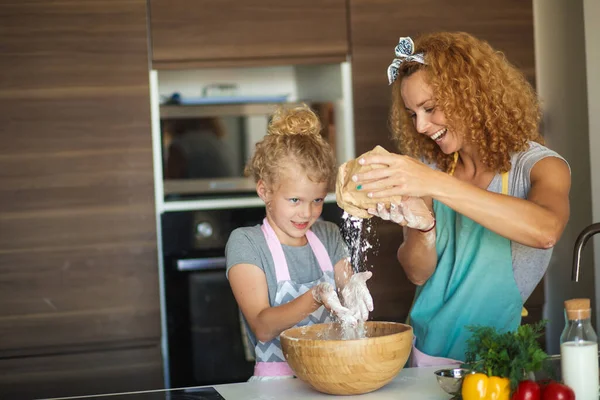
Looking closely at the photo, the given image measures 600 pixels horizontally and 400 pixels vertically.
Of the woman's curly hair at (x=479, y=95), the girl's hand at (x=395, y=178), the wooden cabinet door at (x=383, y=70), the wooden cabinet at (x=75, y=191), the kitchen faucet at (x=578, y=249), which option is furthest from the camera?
the wooden cabinet door at (x=383, y=70)

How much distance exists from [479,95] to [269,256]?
0.60 metres

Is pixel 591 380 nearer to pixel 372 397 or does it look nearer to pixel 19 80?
pixel 372 397

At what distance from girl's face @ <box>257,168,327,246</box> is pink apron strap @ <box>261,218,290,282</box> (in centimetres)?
4

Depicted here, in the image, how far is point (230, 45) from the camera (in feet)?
9.56

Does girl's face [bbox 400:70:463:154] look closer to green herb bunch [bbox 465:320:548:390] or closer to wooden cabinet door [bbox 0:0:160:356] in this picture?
green herb bunch [bbox 465:320:548:390]

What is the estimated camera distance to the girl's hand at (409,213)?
1610mm

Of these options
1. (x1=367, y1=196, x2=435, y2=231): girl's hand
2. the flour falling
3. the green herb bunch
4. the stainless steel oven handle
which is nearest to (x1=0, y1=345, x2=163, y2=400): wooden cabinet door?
the stainless steel oven handle

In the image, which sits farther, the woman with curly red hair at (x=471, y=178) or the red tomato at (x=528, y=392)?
the woman with curly red hair at (x=471, y=178)

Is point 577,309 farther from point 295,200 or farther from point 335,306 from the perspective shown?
point 295,200

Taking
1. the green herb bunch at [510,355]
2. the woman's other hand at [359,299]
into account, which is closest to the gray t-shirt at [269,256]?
the woman's other hand at [359,299]

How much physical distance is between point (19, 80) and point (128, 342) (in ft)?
3.22

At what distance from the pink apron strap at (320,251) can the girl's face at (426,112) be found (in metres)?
0.38

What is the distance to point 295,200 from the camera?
6.12ft

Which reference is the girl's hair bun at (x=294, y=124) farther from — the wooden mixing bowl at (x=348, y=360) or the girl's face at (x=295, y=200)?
the wooden mixing bowl at (x=348, y=360)
